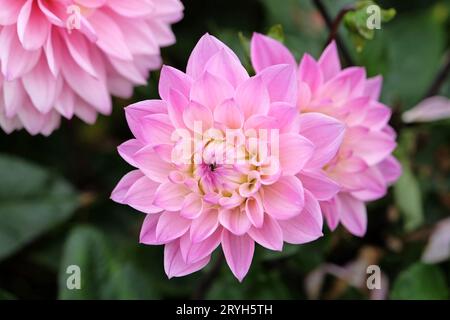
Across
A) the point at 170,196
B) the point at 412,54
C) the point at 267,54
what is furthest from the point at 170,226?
the point at 412,54

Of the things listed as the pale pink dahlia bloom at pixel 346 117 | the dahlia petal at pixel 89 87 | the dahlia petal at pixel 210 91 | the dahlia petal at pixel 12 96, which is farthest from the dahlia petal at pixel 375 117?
the dahlia petal at pixel 12 96

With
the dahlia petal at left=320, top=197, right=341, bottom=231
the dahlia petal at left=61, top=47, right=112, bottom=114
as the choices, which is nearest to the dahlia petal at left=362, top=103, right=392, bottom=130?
the dahlia petal at left=320, top=197, right=341, bottom=231

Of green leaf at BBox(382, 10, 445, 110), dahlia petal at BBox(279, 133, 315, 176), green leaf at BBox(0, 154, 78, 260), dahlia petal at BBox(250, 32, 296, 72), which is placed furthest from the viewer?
green leaf at BBox(382, 10, 445, 110)

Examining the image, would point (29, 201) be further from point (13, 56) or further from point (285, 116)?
point (285, 116)

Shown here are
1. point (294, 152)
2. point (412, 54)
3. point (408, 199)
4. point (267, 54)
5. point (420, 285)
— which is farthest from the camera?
point (412, 54)

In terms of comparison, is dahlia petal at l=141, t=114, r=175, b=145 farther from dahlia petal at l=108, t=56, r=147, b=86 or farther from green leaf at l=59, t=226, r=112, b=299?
green leaf at l=59, t=226, r=112, b=299
